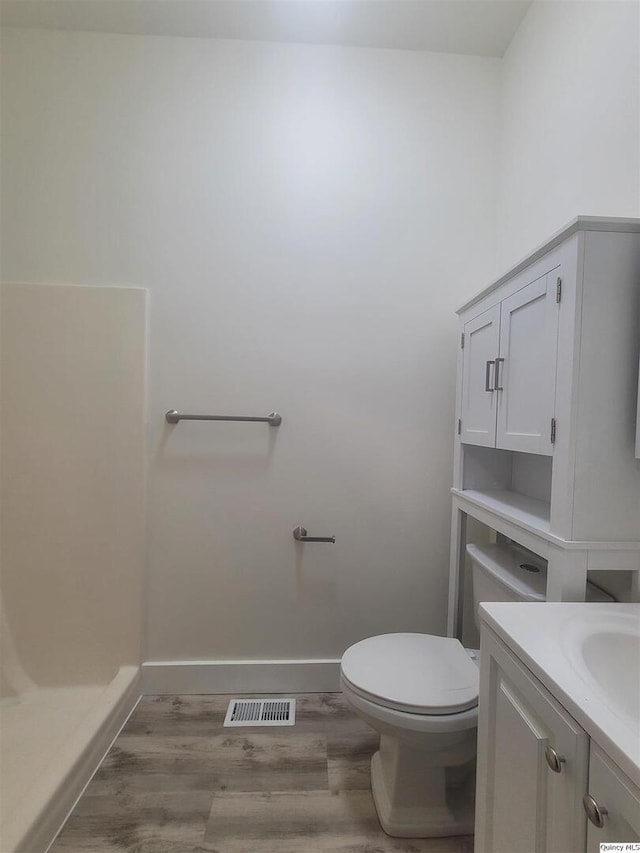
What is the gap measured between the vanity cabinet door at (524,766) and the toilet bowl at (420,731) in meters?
0.18

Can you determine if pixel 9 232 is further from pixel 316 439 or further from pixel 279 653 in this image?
pixel 279 653

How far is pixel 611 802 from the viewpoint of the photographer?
0.52 m

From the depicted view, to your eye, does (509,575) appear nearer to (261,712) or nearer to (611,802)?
(611,802)

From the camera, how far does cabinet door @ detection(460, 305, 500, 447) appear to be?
50.1 inches

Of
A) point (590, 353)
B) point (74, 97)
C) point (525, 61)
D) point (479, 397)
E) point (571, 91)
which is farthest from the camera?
point (74, 97)

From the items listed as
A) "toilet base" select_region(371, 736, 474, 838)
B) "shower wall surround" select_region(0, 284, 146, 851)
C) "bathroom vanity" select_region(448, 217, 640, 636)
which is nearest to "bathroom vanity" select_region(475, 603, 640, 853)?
"bathroom vanity" select_region(448, 217, 640, 636)

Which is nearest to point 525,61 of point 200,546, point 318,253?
point 318,253

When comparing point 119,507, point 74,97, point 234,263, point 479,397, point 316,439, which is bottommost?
point 119,507

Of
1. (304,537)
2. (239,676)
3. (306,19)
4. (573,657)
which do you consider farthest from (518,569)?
(306,19)

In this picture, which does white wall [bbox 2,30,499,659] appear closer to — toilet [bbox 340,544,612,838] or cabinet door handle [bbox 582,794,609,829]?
toilet [bbox 340,544,612,838]

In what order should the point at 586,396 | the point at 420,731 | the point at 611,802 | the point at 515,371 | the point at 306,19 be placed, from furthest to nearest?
the point at 306,19, the point at 515,371, the point at 420,731, the point at 586,396, the point at 611,802

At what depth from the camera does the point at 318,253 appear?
171cm

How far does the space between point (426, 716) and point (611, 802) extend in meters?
0.59

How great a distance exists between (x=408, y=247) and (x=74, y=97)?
59.3 inches
